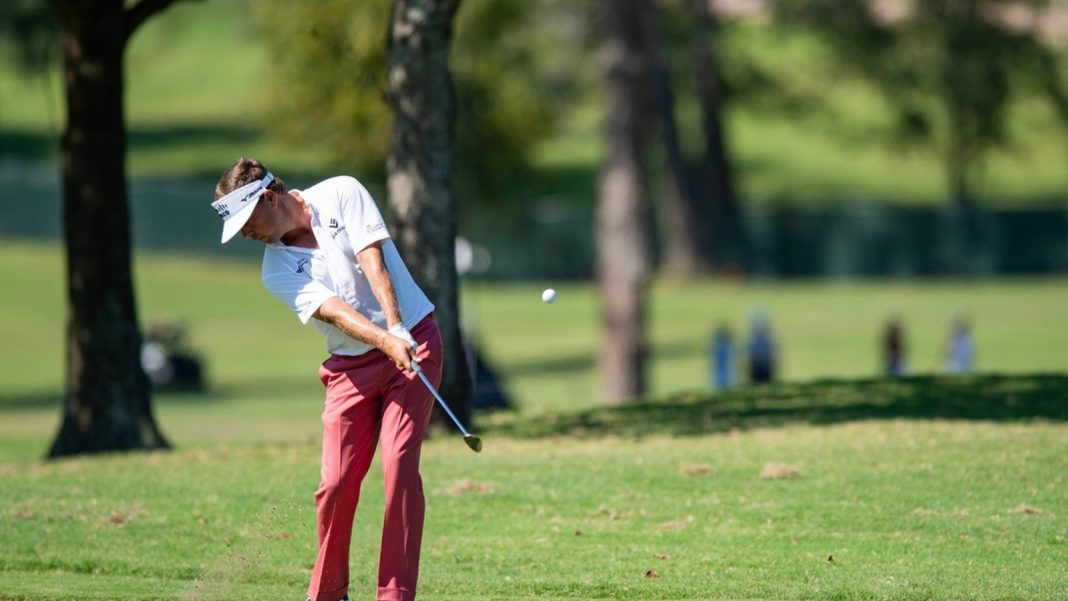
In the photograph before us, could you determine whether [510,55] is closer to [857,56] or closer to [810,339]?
[810,339]

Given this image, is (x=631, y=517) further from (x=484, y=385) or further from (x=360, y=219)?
(x=484, y=385)

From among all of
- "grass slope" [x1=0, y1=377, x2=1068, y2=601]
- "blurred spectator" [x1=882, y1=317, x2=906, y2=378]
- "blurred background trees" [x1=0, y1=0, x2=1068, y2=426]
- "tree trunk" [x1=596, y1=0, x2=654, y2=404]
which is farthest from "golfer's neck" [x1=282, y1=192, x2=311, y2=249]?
"blurred background trees" [x1=0, y1=0, x2=1068, y2=426]

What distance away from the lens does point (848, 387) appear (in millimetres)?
17281

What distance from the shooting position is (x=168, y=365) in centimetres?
3447

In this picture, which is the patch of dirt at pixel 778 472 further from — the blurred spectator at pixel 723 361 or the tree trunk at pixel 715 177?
the tree trunk at pixel 715 177

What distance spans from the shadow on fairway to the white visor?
24.1 ft

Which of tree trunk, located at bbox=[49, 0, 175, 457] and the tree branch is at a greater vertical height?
the tree branch

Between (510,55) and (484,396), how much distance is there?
24.6 metres

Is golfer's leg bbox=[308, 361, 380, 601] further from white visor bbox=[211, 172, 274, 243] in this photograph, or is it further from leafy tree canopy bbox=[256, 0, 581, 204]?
leafy tree canopy bbox=[256, 0, 581, 204]

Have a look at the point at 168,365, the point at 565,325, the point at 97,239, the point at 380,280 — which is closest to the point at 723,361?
the point at 168,365

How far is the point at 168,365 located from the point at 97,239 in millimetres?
19022

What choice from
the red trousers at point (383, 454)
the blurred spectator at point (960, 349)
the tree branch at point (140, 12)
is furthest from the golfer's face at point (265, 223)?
the blurred spectator at point (960, 349)

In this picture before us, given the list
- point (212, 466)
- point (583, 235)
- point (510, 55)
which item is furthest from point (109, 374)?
point (583, 235)

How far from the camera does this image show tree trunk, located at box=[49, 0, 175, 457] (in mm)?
15766
